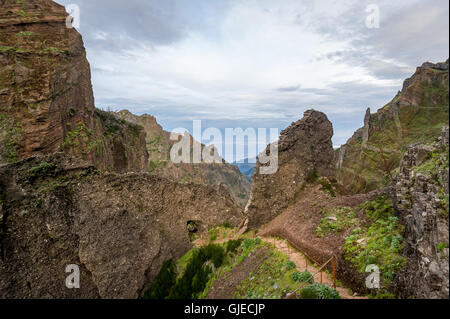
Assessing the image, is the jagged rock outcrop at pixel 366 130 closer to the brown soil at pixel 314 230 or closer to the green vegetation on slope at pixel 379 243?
the brown soil at pixel 314 230

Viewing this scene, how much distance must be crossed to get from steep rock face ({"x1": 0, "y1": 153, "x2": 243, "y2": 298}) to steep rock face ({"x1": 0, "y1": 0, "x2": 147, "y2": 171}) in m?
14.9

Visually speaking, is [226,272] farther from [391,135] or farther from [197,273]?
[391,135]

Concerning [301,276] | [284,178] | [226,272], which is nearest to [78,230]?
[226,272]

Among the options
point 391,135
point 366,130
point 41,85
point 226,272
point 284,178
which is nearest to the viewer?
point 226,272

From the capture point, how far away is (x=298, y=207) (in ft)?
53.5

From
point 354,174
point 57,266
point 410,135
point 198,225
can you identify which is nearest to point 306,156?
point 198,225

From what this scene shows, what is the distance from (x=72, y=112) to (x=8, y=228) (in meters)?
20.0

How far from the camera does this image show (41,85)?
87.9 feet

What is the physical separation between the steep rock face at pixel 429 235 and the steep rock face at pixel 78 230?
508 inches

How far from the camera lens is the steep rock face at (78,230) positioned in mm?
13320

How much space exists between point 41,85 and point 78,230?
20.3m
